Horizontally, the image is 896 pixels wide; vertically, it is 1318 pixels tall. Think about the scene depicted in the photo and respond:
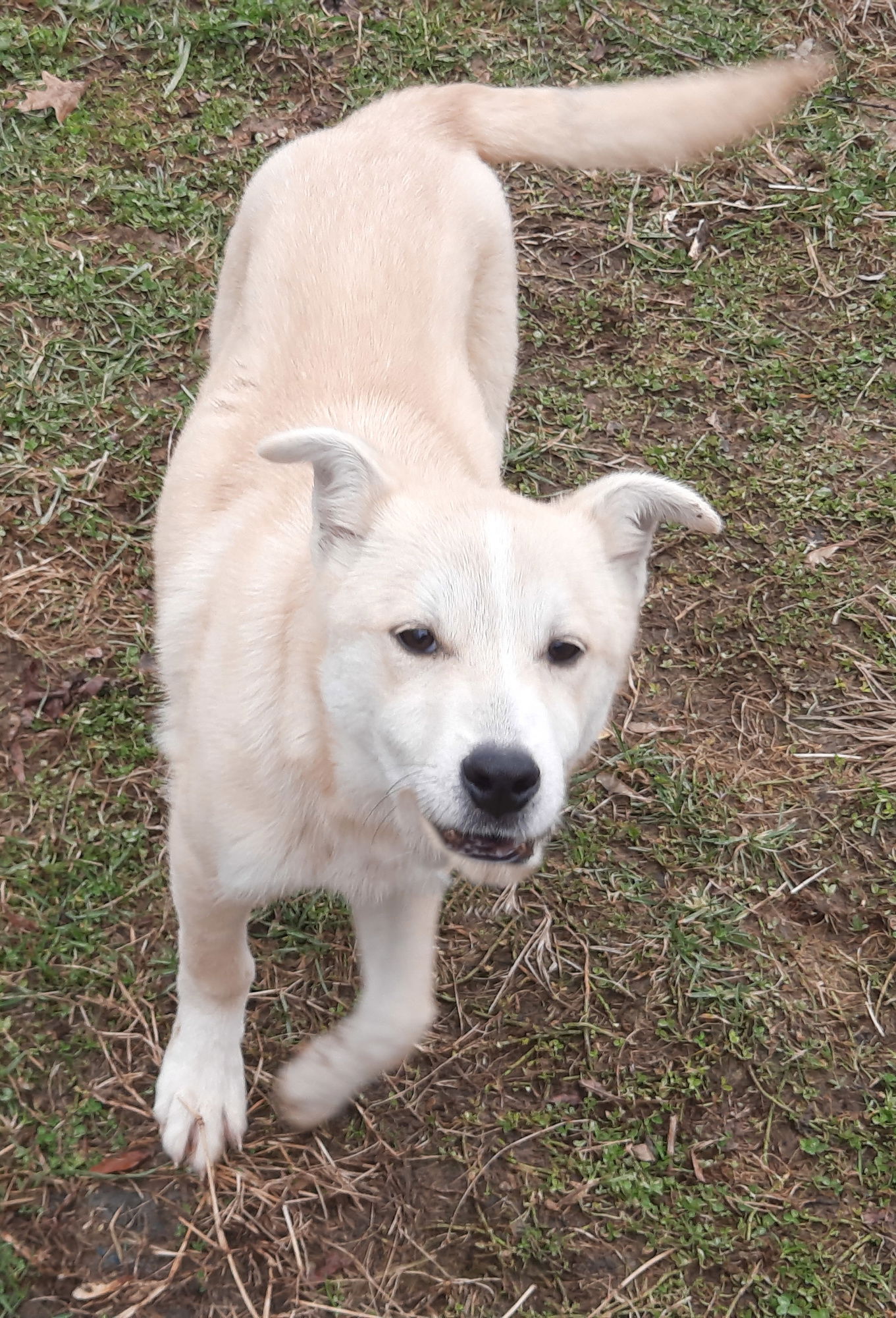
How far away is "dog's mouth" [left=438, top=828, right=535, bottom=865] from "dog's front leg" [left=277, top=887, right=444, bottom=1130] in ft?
1.50

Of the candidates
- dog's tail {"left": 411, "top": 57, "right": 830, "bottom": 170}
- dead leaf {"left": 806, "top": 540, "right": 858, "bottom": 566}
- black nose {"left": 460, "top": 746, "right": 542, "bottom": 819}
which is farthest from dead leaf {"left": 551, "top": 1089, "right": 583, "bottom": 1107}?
dog's tail {"left": 411, "top": 57, "right": 830, "bottom": 170}

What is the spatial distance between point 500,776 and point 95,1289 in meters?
1.91

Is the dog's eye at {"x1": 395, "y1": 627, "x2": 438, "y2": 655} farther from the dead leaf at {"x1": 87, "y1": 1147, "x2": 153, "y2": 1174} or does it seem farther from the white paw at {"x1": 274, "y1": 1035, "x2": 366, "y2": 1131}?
the dead leaf at {"x1": 87, "y1": 1147, "x2": 153, "y2": 1174}

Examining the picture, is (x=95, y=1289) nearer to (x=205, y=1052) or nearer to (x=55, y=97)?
(x=205, y=1052)

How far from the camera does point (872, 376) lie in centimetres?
510

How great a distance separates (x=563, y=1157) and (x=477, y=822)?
1647mm

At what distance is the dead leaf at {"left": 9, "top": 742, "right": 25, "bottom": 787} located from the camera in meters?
3.53

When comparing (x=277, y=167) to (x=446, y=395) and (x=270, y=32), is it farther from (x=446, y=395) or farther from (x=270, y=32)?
(x=270, y=32)

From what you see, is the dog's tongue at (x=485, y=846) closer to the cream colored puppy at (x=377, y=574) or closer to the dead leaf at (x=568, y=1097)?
the cream colored puppy at (x=377, y=574)

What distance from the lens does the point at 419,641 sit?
2.19 meters

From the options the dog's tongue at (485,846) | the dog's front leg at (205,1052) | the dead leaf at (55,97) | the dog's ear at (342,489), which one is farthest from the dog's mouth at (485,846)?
the dead leaf at (55,97)

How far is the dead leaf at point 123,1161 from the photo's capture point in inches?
117

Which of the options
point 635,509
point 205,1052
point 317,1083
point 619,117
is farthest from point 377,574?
point 619,117

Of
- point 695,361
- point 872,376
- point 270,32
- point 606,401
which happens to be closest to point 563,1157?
point 606,401
